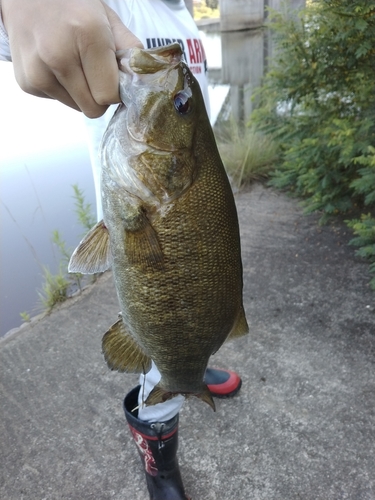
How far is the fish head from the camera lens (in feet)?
3.54

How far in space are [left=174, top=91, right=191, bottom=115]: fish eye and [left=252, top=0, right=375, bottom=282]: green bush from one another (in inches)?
94.7

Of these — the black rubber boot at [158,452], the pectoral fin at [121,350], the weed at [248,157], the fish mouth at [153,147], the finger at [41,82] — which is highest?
the finger at [41,82]

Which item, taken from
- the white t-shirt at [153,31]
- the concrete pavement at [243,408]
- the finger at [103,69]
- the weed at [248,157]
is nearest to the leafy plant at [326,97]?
the weed at [248,157]

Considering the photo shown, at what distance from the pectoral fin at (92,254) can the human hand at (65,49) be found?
38cm

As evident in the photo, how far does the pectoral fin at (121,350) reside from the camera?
4.66 feet

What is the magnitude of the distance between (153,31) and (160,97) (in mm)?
967

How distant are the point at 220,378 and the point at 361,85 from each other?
289 cm

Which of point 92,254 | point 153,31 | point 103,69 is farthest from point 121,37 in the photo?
point 153,31

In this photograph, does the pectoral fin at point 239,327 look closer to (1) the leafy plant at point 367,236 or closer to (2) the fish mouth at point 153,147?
(2) the fish mouth at point 153,147

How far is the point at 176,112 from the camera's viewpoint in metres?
1.15

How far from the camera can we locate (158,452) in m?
1.89

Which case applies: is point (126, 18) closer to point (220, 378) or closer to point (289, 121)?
point (220, 378)

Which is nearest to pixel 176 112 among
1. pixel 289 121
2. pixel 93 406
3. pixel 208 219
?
pixel 208 219

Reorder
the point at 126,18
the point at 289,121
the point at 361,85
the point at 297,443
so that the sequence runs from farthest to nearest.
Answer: the point at 289,121 → the point at 361,85 → the point at 297,443 → the point at 126,18
